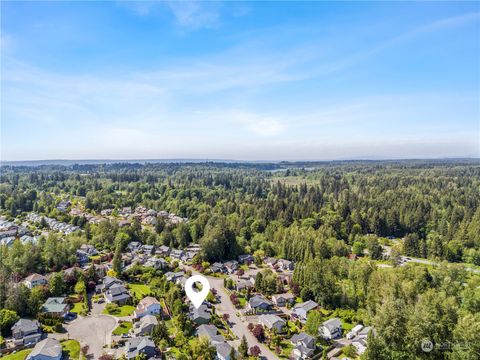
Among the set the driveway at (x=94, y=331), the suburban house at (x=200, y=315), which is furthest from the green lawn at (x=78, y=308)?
the suburban house at (x=200, y=315)

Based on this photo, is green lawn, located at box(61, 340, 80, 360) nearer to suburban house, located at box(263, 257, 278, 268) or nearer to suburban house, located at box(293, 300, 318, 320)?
suburban house, located at box(293, 300, 318, 320)

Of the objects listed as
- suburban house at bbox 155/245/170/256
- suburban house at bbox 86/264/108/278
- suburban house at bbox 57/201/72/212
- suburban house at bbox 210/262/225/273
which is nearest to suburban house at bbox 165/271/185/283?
suburban house at bbox 210/262/225/273

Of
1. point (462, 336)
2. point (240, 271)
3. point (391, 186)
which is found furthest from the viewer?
point (391, 186)

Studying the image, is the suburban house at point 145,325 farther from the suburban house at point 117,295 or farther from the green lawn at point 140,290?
the green lawn at point 140,290

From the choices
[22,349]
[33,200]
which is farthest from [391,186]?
[33,200]

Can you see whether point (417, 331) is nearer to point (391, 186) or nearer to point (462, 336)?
point (462, 336)

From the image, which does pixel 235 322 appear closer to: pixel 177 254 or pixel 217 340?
pixel 217 340
